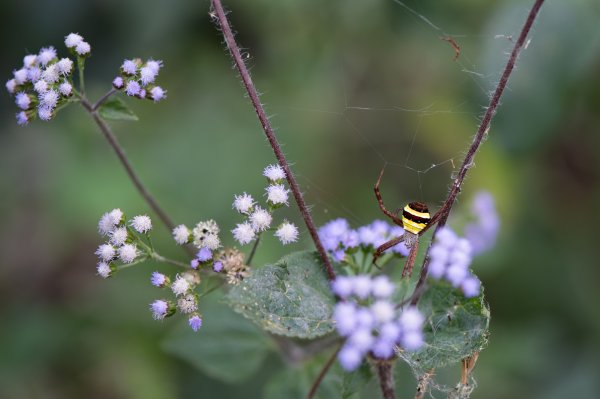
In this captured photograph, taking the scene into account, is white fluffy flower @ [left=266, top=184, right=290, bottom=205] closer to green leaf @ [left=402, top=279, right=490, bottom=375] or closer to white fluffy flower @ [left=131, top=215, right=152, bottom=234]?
white fluffy flower @ [left=131, top=215, right=152, bottom=234]

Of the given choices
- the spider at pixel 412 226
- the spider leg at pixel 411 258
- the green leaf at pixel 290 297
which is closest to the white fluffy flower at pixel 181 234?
the green leaf at pixel 290 297

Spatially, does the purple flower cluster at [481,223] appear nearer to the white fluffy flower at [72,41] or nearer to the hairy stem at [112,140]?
the hairy stem at [112,140]

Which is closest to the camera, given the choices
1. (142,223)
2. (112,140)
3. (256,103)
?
(256,103)

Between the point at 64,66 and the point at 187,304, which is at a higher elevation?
the point at 64,66

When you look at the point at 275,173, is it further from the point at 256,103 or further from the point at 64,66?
the point at 64,66

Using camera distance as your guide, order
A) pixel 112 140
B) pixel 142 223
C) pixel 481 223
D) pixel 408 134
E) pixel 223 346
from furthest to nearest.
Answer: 1. pixel 408 134
2. pixel 481 223
3. pixel 223 346
4. pixel 112 140
5. pixel 142 223

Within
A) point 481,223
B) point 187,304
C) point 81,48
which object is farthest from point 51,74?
point 481,223
